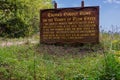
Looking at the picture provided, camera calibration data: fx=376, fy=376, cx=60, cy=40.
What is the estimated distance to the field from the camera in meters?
6.47

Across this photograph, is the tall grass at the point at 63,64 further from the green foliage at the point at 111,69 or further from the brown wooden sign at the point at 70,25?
the brown wooden sign at the point at 70,25

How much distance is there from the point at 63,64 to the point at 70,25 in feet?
13.7

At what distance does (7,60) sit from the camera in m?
8.21

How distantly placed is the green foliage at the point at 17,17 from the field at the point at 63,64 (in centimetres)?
700


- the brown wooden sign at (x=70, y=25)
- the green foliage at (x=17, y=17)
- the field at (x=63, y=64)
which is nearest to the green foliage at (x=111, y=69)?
the field at (x=63, y=64)

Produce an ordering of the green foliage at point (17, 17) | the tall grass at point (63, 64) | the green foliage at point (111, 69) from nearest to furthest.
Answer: the green foliage at point (111, 69)
the tall grass at point (63, 64)
the green foliage at point (17, 17)

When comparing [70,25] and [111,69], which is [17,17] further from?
[111,69]

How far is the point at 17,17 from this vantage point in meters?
19.0

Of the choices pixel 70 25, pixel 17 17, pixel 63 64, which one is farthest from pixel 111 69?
pixel 17 17

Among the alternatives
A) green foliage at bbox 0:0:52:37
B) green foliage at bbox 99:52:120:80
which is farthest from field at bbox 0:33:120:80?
green foliage at bbox 0:0:52:37

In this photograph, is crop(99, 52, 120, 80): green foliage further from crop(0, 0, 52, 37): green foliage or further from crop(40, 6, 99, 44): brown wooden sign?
crop(0, 0, 52, 37): green foliage

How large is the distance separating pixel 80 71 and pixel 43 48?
4.42m

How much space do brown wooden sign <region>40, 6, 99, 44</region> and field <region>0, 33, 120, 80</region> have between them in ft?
1.42

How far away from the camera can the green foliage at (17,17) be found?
19094mm
